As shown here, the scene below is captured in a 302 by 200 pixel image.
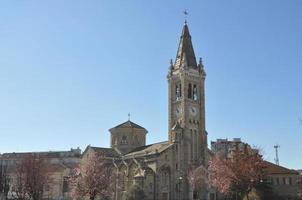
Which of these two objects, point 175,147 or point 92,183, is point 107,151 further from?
point 92,183

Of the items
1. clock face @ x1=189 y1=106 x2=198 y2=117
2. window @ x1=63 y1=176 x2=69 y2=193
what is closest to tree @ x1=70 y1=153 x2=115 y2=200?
clock face @ x1=189 y1=106 x2=198 y2=117

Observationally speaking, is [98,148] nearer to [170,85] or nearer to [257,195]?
[170,85]

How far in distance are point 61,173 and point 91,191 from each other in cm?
3919

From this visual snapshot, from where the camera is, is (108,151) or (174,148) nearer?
(174,148)

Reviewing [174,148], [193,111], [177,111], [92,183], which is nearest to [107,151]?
[177,111]

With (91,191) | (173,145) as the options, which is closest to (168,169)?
(173,145)

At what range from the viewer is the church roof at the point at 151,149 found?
3113 inches

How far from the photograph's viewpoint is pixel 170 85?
288ft

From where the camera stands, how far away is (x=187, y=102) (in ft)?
275

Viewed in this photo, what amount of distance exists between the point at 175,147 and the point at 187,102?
34.3 feet

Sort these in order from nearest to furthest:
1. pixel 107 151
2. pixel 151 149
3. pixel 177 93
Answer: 1. pixel 151 149
2. pixel 177 93
3. pixel 107 151

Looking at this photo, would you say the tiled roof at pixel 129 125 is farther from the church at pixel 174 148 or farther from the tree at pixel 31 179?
the tree at pixel 31 179

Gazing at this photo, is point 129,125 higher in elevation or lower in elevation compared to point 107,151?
higher

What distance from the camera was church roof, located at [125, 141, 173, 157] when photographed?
259 ft
